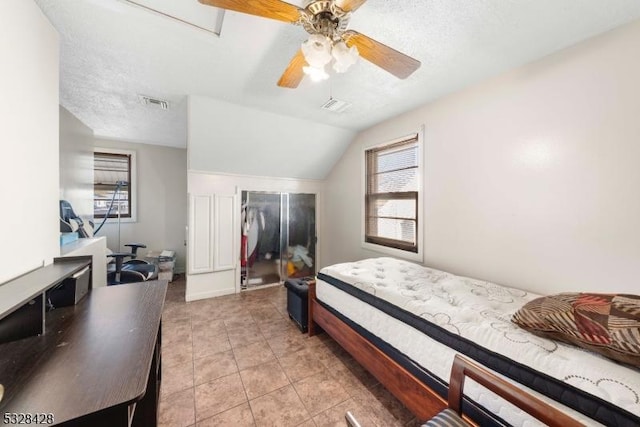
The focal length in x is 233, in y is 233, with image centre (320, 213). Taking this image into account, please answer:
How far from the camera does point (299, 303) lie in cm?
256

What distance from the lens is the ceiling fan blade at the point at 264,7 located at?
3.49ft

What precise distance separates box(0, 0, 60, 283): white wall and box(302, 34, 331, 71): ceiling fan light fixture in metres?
1.46

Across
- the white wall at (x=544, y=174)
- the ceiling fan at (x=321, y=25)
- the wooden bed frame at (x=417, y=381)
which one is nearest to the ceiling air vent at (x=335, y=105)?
the white wall at (x=544, y=174)

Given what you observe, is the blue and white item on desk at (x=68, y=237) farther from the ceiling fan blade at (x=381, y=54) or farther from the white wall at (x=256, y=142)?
the ceiling fan blade at (x=381, y=54)

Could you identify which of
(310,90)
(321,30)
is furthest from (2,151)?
(310,90)

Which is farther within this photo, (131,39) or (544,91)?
(544,91)

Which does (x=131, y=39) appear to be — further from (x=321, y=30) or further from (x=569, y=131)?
(x=569, y=131)

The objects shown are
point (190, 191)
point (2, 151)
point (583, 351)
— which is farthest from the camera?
point (190, 191)

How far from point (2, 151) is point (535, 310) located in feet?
9.08

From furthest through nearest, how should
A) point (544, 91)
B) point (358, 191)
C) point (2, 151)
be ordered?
1. point (358, 191)
2. point (544, 91)
3. point (2, 151)

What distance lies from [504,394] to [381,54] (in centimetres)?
175

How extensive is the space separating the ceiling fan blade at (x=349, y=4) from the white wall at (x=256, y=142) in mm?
2041

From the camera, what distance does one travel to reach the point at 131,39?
169cm

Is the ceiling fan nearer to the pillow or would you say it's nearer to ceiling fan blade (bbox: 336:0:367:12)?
ceiling fan blade (bbox: 336:0:367:12)
